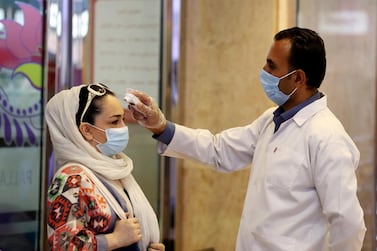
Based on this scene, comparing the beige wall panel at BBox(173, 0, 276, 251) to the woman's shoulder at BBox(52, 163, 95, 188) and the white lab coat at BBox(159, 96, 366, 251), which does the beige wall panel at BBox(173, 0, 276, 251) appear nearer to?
the white lab coat at BBox(159, 96, 366, 251)

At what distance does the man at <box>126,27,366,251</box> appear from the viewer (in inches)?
88.7

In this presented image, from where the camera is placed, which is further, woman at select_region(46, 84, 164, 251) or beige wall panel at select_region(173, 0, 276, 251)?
beige wall panel at select_region(173, 0, 276, 251)

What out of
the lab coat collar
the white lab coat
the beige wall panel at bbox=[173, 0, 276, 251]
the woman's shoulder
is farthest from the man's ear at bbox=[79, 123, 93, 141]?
the beige wall panel at bbox=[173, 0, 276, 251]

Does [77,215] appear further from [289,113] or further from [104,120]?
[289,113]

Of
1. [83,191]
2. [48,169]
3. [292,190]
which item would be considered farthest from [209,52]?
[83,191]

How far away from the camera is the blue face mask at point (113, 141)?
7.45 feet

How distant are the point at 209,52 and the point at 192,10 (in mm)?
260

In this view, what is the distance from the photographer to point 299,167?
233cm

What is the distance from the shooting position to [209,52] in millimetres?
3529

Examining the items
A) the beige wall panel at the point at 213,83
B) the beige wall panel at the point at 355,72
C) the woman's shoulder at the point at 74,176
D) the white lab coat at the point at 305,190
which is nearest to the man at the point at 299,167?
the white lab coat at the point at 305,190

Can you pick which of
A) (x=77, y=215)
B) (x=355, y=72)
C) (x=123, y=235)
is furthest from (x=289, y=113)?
(x=355, y=72)

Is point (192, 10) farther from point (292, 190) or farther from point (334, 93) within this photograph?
point (292, 190)

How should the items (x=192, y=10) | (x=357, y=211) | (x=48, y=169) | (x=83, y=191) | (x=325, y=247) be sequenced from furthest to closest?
(x=192, y=10)
(x=48, y=169)
(x=325, y=247)
(x=357, y=211)
(x=83, y=191)

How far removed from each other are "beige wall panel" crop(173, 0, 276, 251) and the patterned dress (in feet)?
4.51
